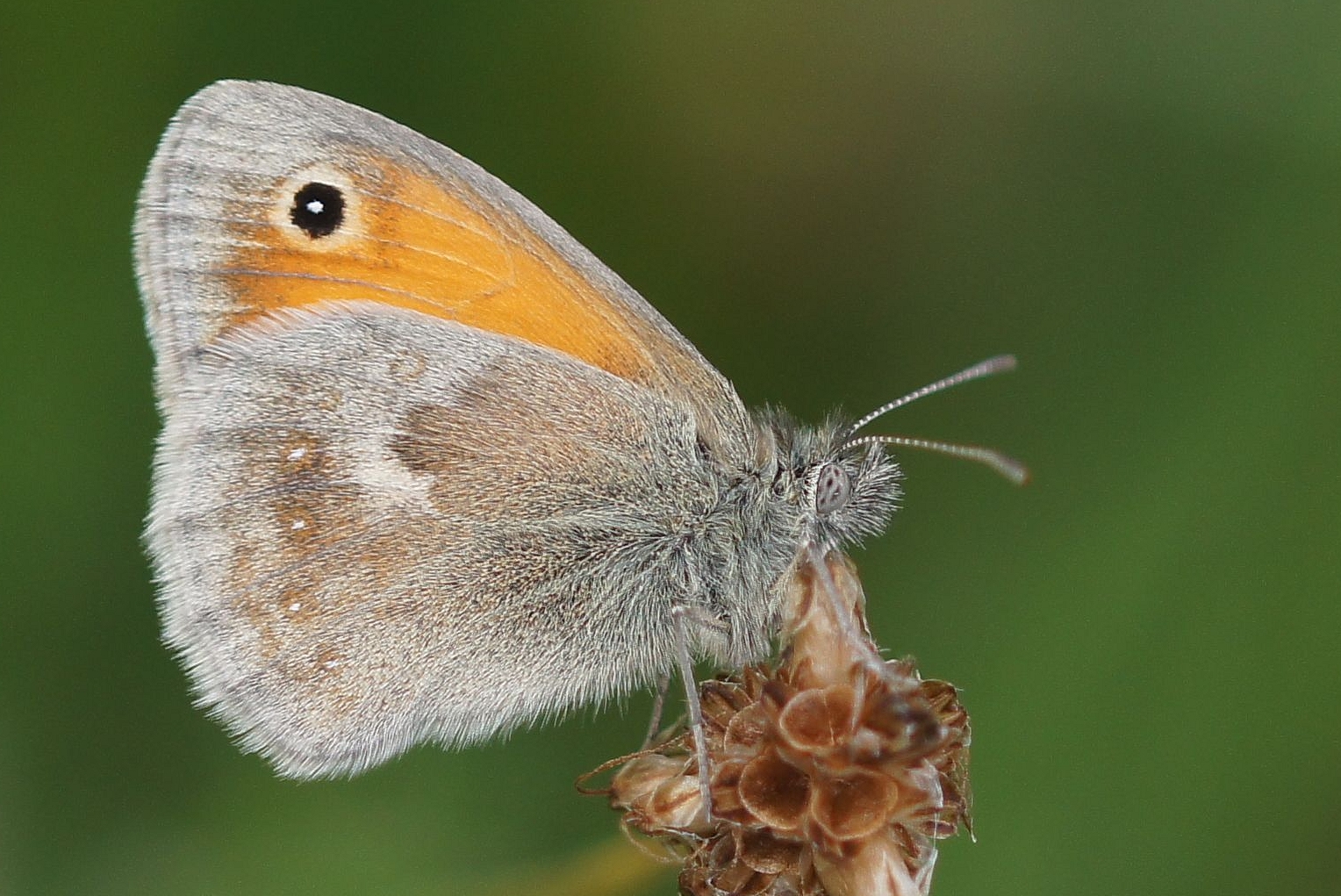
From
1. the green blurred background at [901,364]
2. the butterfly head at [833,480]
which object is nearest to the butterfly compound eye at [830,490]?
the butterfly head at [833,480]

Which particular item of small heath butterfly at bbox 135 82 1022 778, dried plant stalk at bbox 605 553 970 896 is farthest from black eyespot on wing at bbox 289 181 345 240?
dried plant stalk at bbox 605 553 970 896

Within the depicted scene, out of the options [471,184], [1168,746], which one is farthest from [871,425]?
[471,184]

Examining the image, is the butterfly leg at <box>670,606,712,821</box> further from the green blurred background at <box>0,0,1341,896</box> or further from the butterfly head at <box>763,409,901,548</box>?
the green blurred background at <box>0,0,1341,896</box>

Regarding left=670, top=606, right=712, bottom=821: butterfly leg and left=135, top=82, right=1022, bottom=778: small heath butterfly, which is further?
left=135, top=82, right=1022, bottom=778: small heath butterfly

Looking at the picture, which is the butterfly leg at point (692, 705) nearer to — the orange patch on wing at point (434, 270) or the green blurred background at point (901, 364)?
the green blurred background at point (901, 364)

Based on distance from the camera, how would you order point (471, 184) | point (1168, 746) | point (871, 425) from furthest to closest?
point (871, 425), point (1168, 746), point (471, 184)

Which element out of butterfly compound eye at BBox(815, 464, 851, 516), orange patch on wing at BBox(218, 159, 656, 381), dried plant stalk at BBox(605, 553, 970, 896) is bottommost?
dried plant stalk at BBox(605, 553, 970, 896)

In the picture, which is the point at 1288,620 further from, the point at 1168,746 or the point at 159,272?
the point at 159,272
